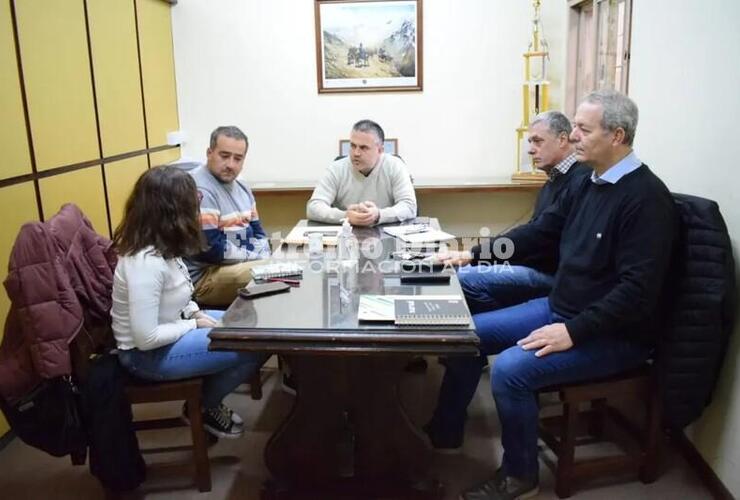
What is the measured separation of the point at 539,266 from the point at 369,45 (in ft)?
7.41

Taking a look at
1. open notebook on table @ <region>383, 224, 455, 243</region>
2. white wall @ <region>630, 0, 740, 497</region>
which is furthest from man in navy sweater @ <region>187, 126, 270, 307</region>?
white wall @ <region>630, 0, 740, 497</region>

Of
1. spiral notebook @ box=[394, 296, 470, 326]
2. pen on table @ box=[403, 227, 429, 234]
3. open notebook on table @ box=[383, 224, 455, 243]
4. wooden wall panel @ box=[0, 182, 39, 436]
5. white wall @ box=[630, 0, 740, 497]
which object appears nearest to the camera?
spiral notebook @ box=[394, 296, 470, 326]

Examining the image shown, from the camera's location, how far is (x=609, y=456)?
2189 mm

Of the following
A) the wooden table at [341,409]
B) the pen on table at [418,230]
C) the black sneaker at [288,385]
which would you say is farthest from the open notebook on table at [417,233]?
the black sneaker at [288,385]

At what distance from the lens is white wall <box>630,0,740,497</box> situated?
1897 mm

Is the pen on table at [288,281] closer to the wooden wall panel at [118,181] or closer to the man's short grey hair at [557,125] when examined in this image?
the man's short grey hair at [557,125]

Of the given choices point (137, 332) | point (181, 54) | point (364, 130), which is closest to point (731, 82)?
point (364, 130)

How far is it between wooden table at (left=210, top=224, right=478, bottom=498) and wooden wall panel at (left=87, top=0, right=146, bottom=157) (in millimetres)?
1803

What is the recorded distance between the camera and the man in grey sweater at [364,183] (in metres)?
3.11

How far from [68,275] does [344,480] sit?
1.09 metres

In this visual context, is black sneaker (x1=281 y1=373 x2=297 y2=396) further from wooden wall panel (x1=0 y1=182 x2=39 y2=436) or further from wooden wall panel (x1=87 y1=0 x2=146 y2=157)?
wooden wall panel (x1=87 y1=0 x2=146 y2=157)

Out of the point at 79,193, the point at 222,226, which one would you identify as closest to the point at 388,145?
the point at 222,226

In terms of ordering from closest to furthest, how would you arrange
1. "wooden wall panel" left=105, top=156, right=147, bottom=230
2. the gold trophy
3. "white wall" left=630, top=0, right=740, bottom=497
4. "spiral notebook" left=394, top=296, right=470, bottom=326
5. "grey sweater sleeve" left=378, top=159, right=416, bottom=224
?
"spiral notebook" left=394, top=296, right=470, bottom=326, "white wall" left=630, top=0, right=740, bottom=497, "grey sweater sleeve" left=378, top=159, right=416, bottom=224, "wooden wall panel" left=105, top=156, right=147, bottom=230, the gold trophy

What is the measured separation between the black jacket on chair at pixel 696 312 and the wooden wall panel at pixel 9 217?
2.35 metres
